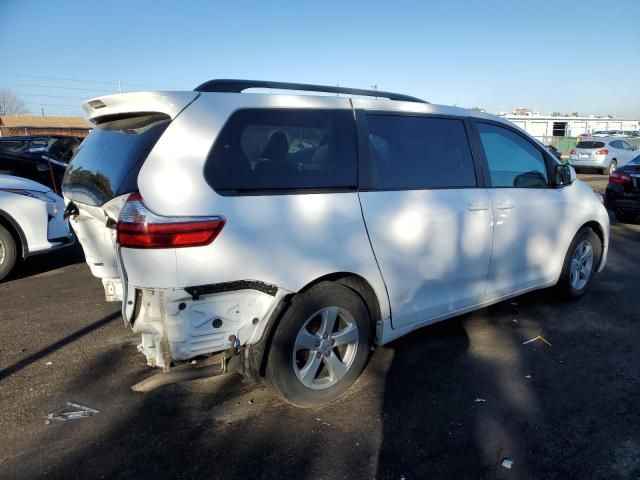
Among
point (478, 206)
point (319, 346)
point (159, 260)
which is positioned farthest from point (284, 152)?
point (478, 206)

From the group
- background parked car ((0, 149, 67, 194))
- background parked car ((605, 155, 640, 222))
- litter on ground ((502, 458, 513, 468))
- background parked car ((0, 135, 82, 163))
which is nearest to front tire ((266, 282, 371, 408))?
litter on ground ((502, 458, 513, 468))

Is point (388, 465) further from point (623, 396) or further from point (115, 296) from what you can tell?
point (115, 296)

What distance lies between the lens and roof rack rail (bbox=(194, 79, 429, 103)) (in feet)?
9.25

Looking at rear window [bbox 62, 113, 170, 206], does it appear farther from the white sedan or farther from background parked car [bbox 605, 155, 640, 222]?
background parked car [bbox 605, 155, 640, 222]

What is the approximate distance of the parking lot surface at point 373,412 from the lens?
250 centimetres

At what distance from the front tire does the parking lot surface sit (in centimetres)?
16

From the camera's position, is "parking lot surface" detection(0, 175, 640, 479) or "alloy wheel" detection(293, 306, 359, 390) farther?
"alloy wheel" detection(293, 306, 359, 390)

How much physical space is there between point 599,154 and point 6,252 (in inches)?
862

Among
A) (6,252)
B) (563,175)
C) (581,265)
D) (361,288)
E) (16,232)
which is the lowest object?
(6,252)

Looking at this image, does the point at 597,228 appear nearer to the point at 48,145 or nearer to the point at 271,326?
the point at 271,326

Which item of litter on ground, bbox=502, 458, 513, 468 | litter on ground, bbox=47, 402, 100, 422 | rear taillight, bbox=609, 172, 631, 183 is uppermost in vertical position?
rear taillight, bbox=609, 172, 631, 183

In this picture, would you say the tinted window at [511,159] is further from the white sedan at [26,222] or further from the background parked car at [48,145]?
the background parked car at [48,145]

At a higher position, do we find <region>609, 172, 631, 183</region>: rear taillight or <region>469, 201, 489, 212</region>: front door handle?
<region>469, 201, 489, 212</region>: front door handle

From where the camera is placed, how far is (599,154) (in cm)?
2070
